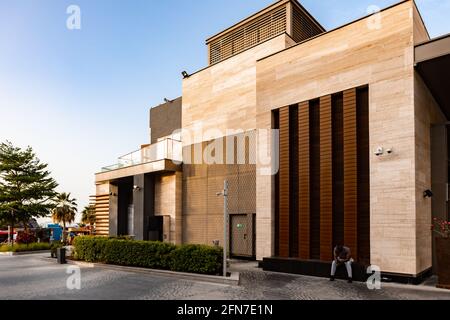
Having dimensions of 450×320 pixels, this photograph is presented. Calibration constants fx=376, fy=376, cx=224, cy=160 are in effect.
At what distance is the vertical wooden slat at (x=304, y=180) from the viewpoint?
14818 millimetres

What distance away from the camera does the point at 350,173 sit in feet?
45.1

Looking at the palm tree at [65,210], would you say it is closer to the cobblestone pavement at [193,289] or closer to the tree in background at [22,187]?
the tree in background at [22,187]

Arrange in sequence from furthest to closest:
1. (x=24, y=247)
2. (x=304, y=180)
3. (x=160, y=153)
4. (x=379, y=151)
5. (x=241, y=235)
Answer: (x=24, y=247) < (x=160, y=153) < (x=241, y=235) < (x=304, y=180) < (x=379, y=151)

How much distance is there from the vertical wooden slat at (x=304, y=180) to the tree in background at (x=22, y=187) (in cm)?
2812

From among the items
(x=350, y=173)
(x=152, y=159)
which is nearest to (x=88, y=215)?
(x=152, y=159)

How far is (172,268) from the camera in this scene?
14.5m

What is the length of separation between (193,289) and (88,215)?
58.9m

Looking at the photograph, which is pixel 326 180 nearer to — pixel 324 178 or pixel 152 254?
pixel 324 178

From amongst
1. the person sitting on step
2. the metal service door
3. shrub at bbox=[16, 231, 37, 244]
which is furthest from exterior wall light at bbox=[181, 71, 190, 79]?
shrub at bbox=[16, 231, 37, 244]

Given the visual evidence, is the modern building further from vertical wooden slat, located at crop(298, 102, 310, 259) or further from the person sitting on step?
the person sitting on step

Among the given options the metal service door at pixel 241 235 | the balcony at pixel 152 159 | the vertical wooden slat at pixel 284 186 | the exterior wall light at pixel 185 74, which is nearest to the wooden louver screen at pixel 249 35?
the exterior wall light at pixel 185 74

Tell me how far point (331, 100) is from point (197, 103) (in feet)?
32.2

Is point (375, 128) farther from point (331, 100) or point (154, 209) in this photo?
point (154, 209)
